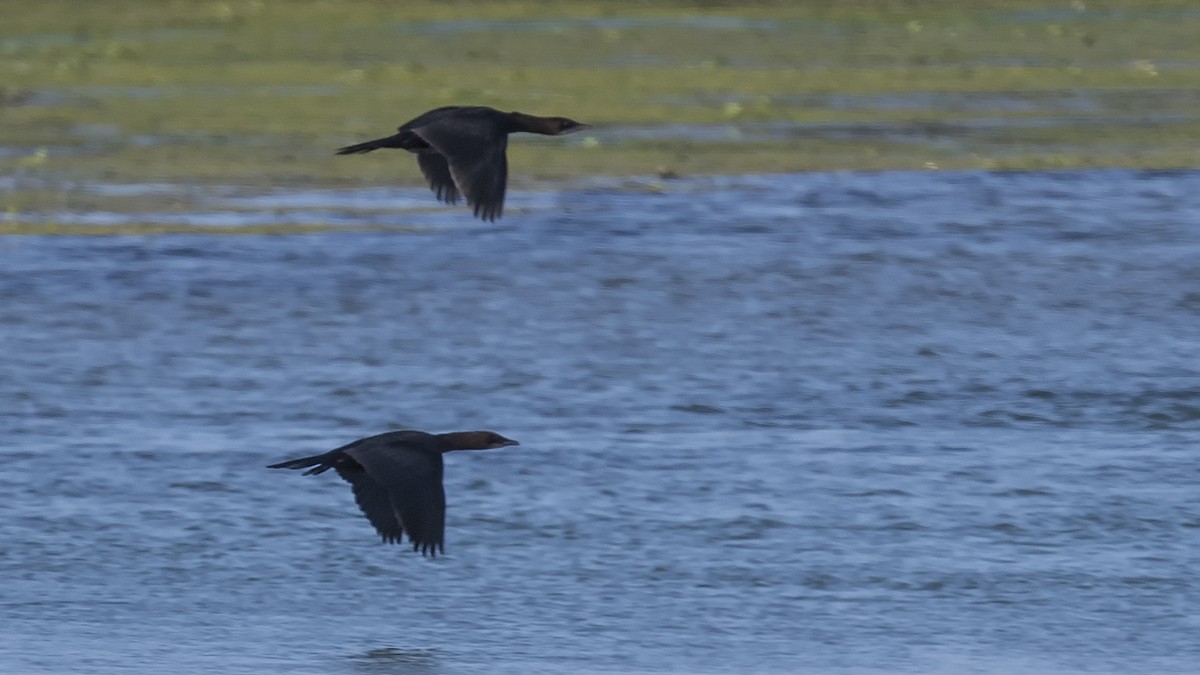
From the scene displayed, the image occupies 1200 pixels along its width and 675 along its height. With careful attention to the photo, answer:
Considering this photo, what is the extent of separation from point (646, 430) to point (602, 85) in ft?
33.6

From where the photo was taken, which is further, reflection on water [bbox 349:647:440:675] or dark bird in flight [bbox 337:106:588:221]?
dark bird in flight [bbox 337:106:588:221]

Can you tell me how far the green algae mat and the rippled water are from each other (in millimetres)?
1344

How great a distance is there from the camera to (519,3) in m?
26.7

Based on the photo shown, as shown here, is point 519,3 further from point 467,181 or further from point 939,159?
Result: point 467,181

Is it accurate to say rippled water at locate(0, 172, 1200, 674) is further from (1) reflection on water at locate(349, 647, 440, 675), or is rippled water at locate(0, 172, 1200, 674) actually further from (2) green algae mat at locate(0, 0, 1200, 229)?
(2) green algae mat at locate(0, 0, 1200, 229)

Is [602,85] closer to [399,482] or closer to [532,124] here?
[532,124]

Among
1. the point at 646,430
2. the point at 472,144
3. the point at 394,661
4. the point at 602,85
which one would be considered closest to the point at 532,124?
the point at 472,144

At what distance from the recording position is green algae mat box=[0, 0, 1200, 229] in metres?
17.1

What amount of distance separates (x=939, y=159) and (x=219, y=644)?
9876 millimetres

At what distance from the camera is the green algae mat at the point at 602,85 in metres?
17.1

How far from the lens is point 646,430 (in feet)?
34.3

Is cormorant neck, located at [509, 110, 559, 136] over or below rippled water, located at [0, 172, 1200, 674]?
over

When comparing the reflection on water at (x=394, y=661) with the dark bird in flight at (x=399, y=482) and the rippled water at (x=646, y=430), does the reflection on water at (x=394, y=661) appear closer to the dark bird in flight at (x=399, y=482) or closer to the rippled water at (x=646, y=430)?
the rippled water at (x=646, y=430)

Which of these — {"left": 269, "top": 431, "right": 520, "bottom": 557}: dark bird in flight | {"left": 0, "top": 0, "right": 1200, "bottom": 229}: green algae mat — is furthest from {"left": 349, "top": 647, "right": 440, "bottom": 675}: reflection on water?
{"left": 0, "top": 0, "right": 1200, "bottom": 229}: green algae mat
